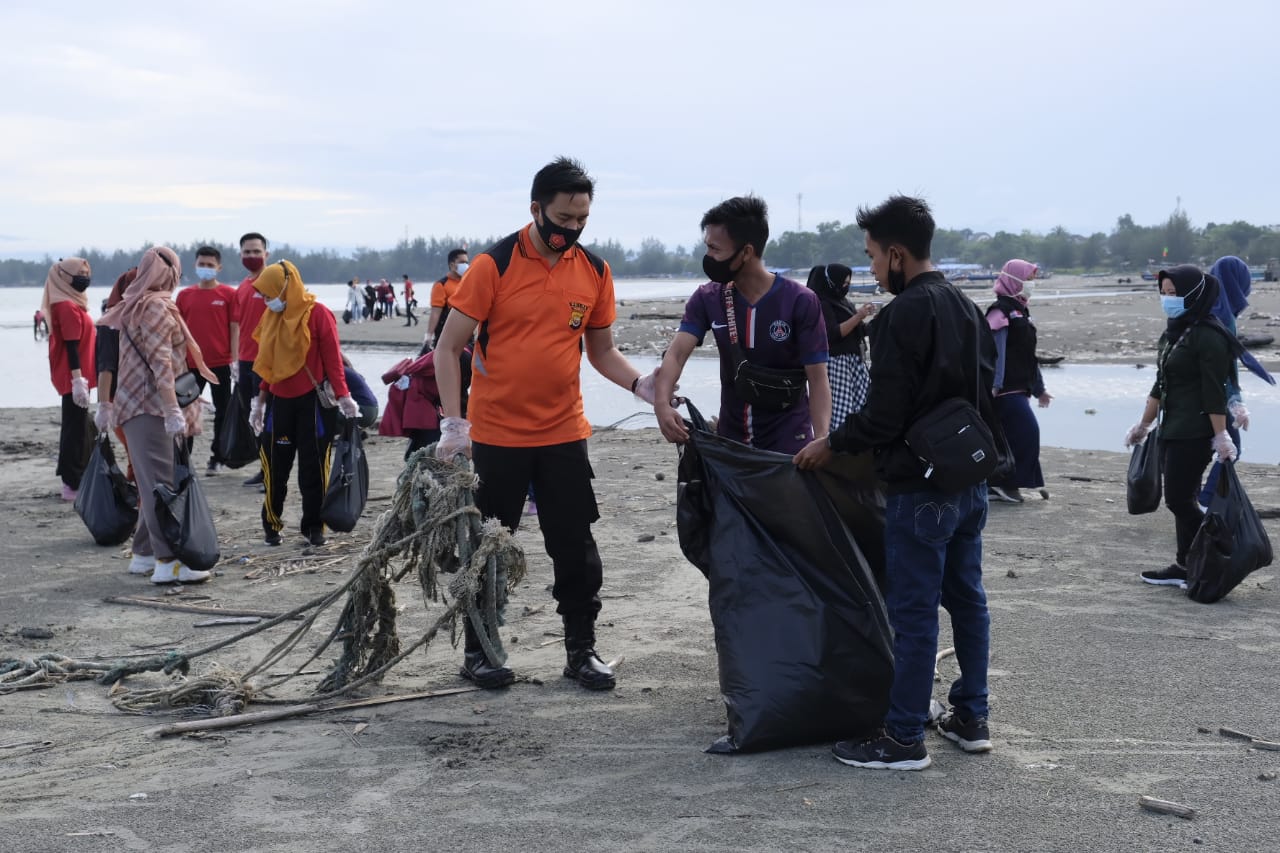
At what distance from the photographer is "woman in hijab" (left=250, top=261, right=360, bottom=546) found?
726 cm

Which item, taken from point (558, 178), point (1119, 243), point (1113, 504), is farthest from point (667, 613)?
point (1119, 243)

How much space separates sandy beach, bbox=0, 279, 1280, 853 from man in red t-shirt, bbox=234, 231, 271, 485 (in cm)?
248

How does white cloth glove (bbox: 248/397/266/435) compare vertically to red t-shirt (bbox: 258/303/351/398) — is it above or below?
below

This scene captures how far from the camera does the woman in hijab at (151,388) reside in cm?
654

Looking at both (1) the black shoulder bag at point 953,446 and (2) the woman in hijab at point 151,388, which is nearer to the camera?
(1) the black shoulder bag at point 953,446

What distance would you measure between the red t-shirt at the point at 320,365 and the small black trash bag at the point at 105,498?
40.2 inches

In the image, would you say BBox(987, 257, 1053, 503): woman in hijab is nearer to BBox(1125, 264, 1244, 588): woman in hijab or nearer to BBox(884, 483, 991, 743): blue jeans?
BBox(1125, 264, 1244, 588): woman in hijab

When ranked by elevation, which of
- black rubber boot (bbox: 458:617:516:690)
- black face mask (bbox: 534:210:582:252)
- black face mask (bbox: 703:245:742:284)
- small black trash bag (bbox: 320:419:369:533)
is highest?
black face mask (bbox: 534:210:582:252)

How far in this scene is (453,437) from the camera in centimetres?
461

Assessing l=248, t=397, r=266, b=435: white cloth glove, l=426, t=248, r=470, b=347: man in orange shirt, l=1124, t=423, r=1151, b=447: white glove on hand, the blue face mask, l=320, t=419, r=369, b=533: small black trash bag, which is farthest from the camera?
l=426, t=248, r=470, b=347: man in orange shirt

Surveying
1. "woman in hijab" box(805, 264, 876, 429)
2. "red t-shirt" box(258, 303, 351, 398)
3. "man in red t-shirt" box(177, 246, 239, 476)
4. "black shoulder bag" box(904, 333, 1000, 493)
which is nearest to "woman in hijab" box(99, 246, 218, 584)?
"red t-shirt" box(258, 303, 351, 398)

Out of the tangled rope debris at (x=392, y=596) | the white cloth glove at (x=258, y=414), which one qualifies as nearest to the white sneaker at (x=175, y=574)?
the white cloth glove at (x=258, y=414)

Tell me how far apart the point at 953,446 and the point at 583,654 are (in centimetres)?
184

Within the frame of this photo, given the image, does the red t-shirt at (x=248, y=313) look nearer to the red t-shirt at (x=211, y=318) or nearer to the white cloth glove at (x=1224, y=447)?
the red t-shirt at (x=211, y=318)
